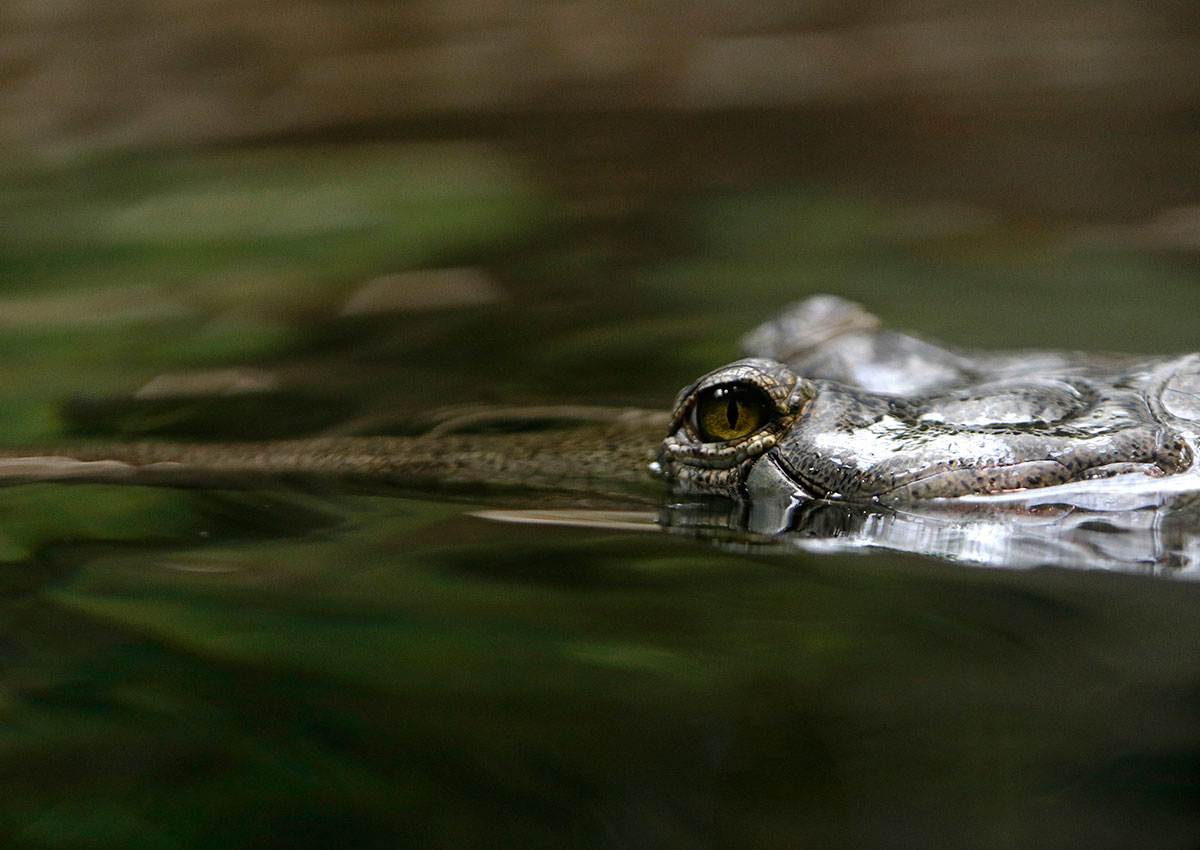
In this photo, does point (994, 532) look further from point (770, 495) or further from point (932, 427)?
point (770, 495)

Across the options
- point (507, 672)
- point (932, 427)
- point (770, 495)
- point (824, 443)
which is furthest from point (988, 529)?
point (507, 672)

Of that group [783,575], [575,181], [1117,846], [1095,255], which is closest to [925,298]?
[1095,255]

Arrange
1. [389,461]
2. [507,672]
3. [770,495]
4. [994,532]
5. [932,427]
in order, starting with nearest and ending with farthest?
[507,672] < [994,532] < [932,427] < [770,495] < [389,461]

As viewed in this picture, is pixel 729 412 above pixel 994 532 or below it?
above

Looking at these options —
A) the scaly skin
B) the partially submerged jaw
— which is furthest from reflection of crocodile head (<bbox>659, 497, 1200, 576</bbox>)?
the scaly skin

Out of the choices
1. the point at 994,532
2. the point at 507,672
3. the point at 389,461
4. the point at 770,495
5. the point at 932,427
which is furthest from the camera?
the point at 389,461

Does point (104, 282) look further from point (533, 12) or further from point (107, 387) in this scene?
point (533, 12)

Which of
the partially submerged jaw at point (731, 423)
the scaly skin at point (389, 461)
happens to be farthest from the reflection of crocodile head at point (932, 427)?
the scaly skin at point (389, 461)

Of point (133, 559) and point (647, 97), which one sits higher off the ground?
point (647, 97)

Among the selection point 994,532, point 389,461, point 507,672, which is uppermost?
point 389,461
